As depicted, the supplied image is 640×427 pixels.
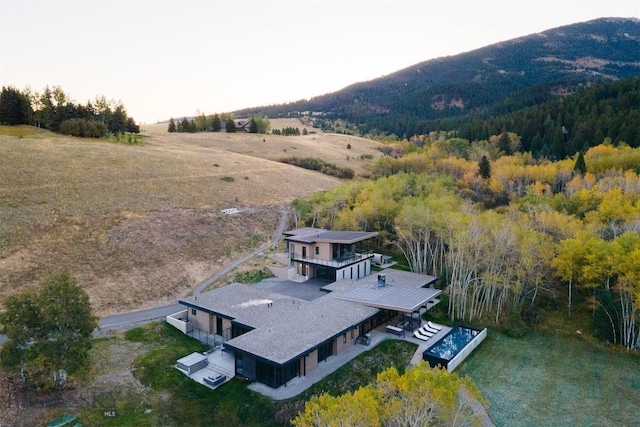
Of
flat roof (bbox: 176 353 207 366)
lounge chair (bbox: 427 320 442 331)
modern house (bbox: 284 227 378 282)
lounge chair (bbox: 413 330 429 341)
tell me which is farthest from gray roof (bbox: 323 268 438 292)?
flat roof (bbox: 176 353 207 366)

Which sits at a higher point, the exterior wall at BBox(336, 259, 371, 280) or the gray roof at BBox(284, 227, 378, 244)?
the gray roof at BBox(284, 227, 378, 244)

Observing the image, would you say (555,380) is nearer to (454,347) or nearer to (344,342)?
(454,347)

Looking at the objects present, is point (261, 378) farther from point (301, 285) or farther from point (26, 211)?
point (26, 211)

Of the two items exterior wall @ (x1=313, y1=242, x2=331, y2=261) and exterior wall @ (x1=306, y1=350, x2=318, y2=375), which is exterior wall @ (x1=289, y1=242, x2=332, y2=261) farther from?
exterior wall @ (x1=306, y1=350, x2=318, y2=375)

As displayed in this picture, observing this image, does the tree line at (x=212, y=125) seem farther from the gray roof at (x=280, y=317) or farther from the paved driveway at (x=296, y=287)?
the gray roof at (x=280, y=317)

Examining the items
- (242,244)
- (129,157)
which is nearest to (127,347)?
(242,244)

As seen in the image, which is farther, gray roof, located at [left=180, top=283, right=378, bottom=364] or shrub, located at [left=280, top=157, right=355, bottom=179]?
shrub, located at [left=280, top=157, right=355, bottom=179]
